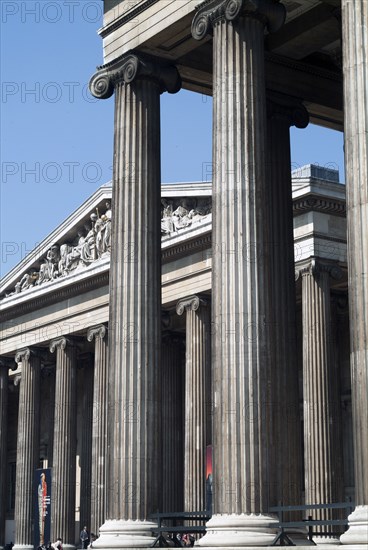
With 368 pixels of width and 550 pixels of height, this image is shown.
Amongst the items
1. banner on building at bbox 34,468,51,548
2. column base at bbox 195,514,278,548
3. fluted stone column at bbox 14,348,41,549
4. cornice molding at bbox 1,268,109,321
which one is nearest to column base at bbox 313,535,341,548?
column base at bbox 195,514,278,548

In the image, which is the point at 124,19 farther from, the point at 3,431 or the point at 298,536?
the point at 3,431

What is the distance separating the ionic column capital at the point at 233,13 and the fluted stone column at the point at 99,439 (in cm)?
4232

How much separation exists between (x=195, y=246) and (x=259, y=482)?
141 ft

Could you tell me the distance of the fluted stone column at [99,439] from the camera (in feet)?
249

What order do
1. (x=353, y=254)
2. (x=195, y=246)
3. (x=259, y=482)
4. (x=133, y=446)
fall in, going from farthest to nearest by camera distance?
(x=195, y=246) < (x=133, y=446) < (x=259, y=482) < (x=353, y=254)

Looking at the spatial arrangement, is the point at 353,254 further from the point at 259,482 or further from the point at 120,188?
the point at 120,188

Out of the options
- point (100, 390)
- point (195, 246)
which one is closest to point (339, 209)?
point (195, 246)

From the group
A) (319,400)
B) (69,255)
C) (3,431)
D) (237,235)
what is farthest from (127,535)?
(3,431)

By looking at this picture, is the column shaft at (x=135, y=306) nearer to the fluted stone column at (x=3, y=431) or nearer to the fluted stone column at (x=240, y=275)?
the fluted stone column at (x=240, y=275)

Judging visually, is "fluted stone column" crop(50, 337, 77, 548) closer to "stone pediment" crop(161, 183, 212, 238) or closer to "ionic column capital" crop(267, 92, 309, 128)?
"stone pediment" crop(161, 183, 212, 238)

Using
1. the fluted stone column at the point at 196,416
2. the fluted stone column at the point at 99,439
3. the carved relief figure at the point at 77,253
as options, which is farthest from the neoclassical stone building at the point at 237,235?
the carved relief figure at the point at 77,253

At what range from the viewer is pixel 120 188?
38.6 meters

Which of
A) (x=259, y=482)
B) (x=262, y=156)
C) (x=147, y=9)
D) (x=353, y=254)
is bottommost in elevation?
(x=259, y=482)

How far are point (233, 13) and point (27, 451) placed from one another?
197ft
